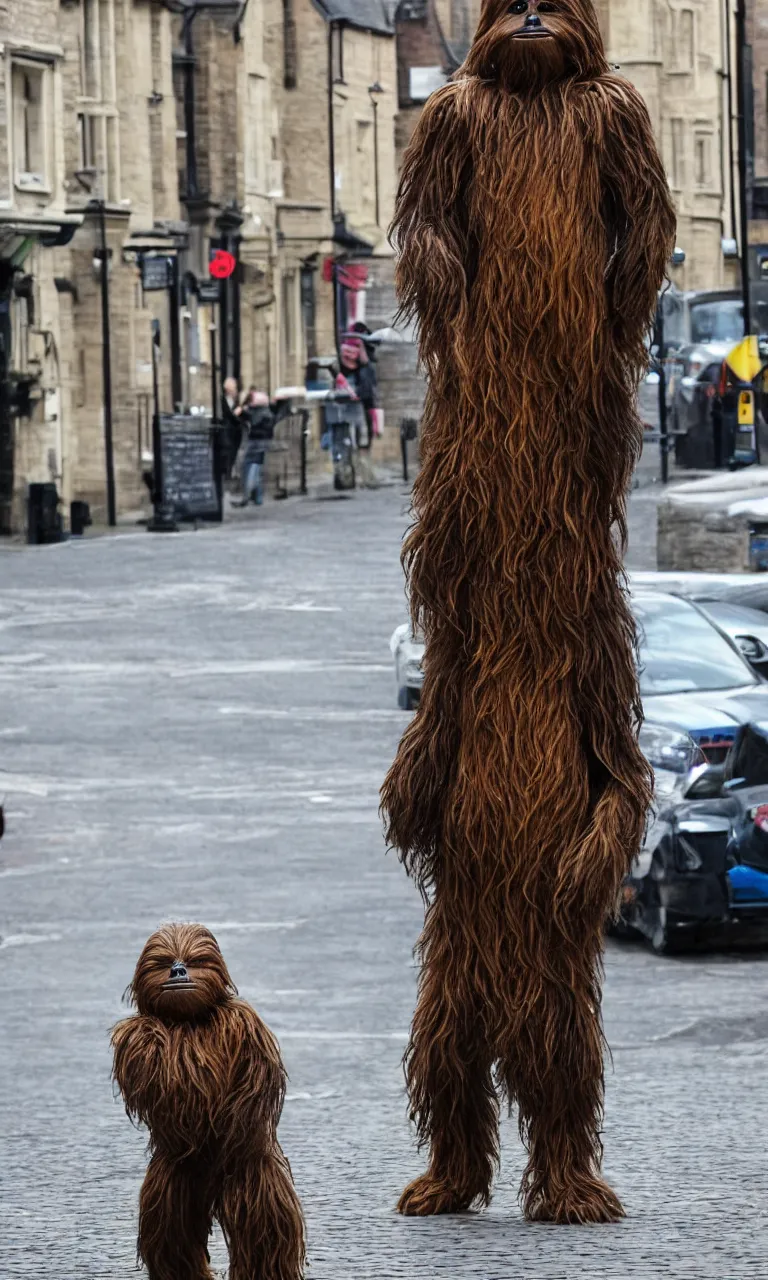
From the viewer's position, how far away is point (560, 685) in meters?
7.43

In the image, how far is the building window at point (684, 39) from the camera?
85.2 metres

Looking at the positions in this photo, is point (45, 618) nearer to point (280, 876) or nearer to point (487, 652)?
point (280, 876)

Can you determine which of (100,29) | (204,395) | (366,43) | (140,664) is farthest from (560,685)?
(366,43)

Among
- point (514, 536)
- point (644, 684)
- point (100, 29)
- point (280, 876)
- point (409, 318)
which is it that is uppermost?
point (100, 29)

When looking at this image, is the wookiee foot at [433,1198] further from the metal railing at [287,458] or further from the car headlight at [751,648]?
the metal railing at [287,458]

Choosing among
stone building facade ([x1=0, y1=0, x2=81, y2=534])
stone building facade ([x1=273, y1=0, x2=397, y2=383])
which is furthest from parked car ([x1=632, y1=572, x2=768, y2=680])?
stone building facade ([x1=273, y1=0, x2=397, y2=383])

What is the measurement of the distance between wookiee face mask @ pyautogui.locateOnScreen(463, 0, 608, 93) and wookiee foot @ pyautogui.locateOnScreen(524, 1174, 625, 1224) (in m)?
2.80

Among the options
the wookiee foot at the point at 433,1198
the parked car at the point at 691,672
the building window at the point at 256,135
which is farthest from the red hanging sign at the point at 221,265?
the wookiee foot at the point at 433,1198

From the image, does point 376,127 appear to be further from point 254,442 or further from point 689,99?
point 254,442

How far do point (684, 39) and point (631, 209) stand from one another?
80.4 metres

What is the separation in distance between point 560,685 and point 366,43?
66257mm

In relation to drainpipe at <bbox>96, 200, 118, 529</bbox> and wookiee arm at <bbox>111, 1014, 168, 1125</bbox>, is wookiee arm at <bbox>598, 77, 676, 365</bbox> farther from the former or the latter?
drainpipe at <bbox>96, 200, 118, 529</bbox>

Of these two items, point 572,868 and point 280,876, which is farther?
point 280,876

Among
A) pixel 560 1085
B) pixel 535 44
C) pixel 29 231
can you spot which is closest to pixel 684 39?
pixel 29 231
